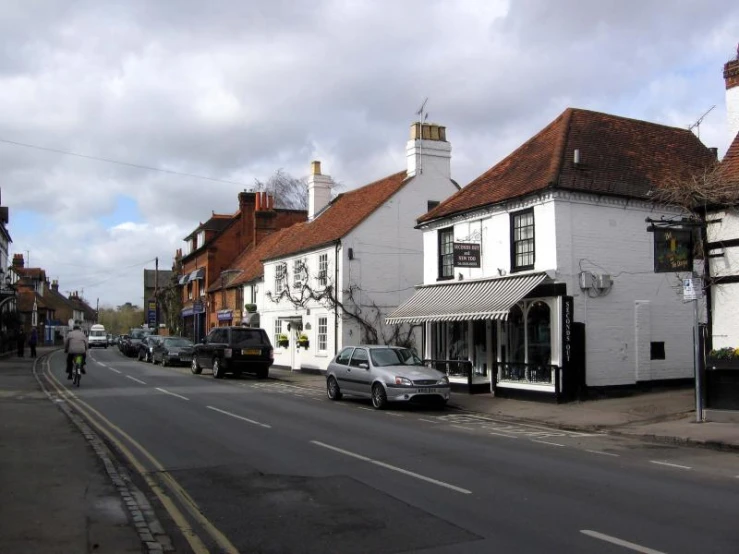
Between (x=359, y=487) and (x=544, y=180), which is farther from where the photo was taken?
(x=544, y=180)

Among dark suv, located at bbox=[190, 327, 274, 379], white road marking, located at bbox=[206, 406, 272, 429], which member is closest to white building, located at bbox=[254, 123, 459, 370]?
dark suv, located at bbox=[190, 327, 274, 379]

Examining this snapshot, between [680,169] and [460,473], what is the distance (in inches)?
616

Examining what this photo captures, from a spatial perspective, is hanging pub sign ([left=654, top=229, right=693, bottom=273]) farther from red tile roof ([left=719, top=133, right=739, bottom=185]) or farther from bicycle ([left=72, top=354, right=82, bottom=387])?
bicycle ([left=72, top=354, right=82, bottom=387])

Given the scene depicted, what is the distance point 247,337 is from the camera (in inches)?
1115

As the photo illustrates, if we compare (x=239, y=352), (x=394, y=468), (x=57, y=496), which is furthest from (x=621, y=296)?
(x=57, y=496)

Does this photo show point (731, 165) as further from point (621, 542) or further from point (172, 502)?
point (172, 502)

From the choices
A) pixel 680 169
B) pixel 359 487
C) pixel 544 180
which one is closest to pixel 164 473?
pixel 359 487

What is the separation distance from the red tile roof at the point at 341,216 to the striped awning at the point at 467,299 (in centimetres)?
747

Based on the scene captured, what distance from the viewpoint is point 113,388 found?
72.8 feet

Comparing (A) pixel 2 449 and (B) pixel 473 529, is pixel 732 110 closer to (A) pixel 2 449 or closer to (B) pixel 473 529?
(B) pixel 473 529

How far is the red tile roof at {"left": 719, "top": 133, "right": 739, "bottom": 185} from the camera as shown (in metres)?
15.1

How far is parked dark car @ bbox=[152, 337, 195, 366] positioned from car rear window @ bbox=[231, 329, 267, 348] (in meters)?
7.79

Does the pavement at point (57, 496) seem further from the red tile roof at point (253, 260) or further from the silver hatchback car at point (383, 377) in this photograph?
the red tile roof at point (253, 260)

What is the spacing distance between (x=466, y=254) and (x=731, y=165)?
7328 mm
